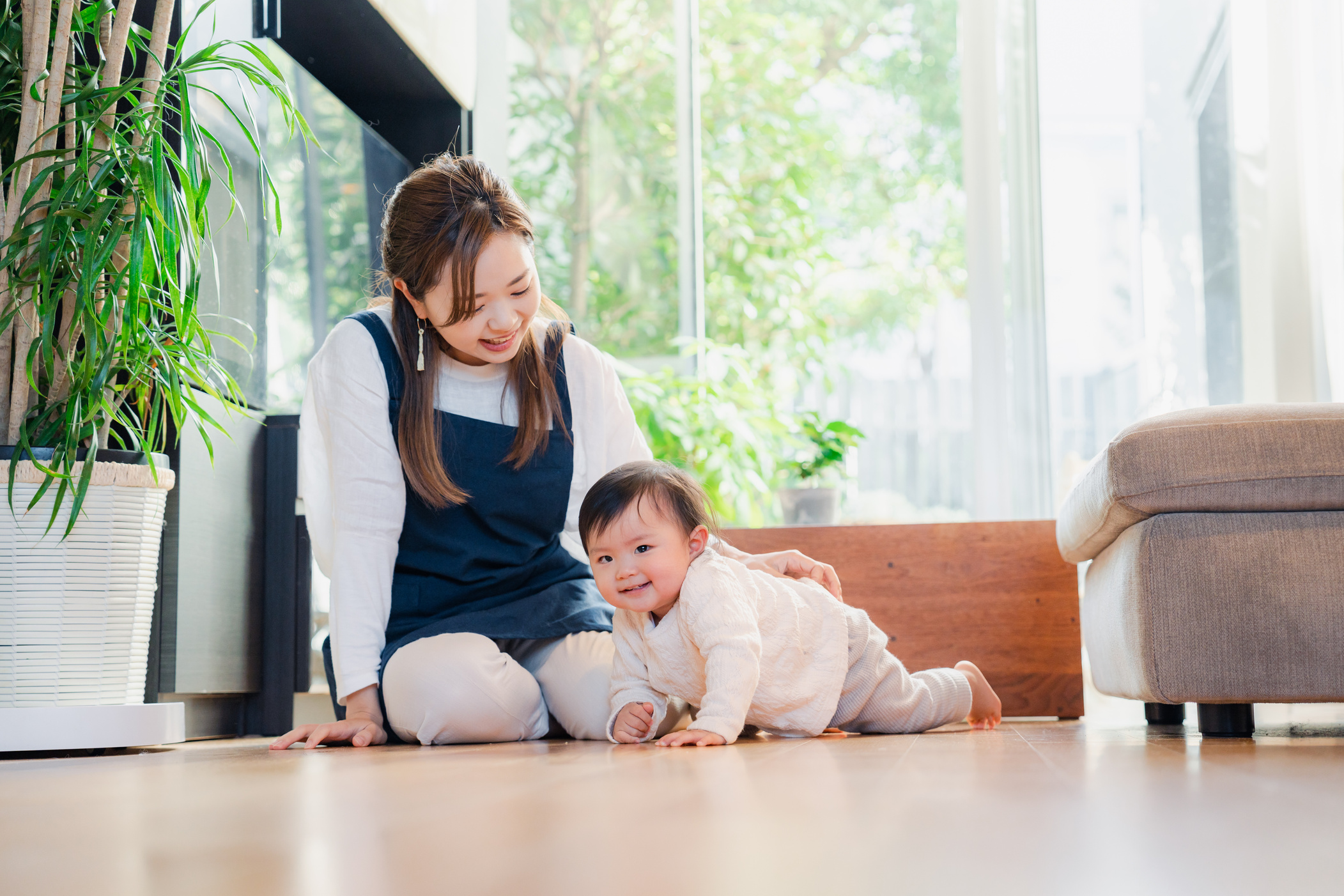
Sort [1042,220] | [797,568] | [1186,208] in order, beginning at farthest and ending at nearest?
1. [1042,220]
2. [1186,208]
3. [797,568]

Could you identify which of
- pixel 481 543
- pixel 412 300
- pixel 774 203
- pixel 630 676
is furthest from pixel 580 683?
pixel 774 203

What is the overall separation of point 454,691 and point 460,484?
12.6 inches

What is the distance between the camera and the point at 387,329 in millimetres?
1716

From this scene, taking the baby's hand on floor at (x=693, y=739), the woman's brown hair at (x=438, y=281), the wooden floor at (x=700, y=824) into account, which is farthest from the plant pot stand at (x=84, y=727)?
the baby's hand on floor at (x=693, y=739)

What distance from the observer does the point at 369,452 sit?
165 cm

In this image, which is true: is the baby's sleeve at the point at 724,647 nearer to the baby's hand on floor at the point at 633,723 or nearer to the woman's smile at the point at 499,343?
the baby's hand on floor at the point at 633,723

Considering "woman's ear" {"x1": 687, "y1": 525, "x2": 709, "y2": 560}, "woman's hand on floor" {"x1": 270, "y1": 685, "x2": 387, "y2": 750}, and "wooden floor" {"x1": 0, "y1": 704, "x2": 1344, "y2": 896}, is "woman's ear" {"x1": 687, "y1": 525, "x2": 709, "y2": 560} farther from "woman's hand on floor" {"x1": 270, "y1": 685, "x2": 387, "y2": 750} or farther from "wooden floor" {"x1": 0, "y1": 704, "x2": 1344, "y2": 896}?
"woman's hand on floor" {"x1": 270, "y1": 685, "x2": 387, "y2": 750}

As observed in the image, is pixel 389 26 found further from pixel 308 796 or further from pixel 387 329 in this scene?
pixel 308 796

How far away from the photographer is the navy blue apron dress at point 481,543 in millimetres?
1688

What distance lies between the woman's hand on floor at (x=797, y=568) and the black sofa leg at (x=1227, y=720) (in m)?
0.50

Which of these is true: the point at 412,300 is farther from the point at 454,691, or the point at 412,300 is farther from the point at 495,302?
the point at 454,691

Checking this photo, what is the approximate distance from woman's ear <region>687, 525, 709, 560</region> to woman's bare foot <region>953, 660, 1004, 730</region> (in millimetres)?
491

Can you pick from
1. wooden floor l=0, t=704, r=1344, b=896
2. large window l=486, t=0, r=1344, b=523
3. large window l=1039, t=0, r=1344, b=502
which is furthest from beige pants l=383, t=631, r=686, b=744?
large window l=1039, t=0, r=1344, b=502

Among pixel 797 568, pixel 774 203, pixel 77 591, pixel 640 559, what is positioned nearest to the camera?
pixel 640 559
